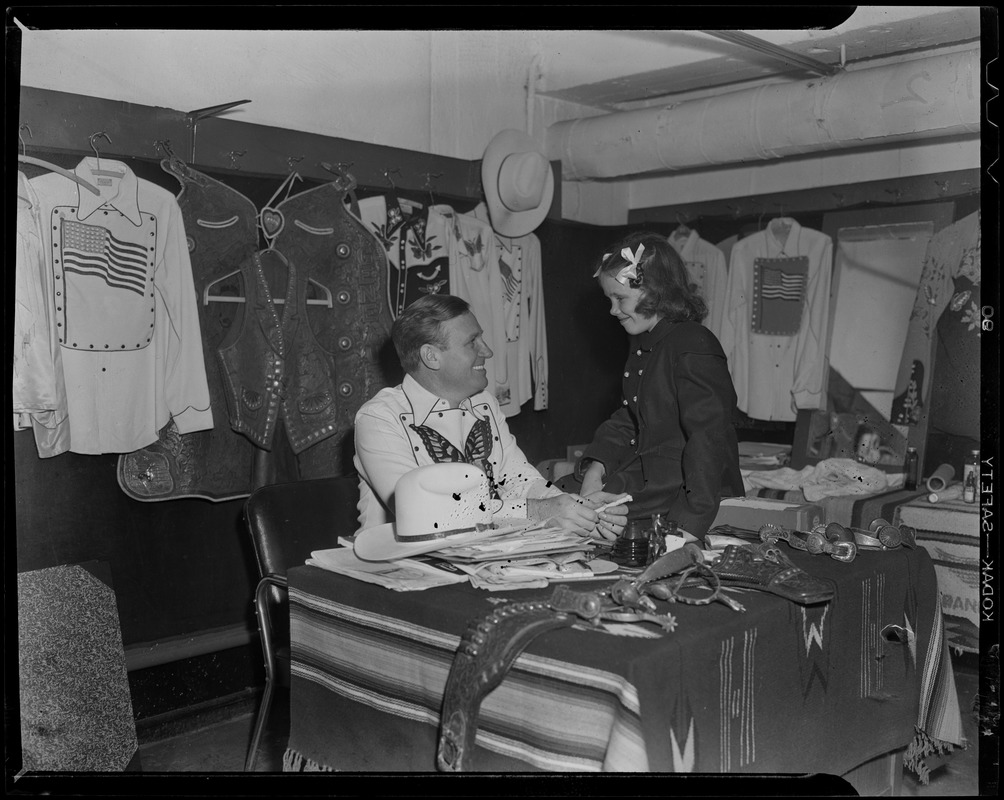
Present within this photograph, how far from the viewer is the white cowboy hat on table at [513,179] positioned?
18.5 ft

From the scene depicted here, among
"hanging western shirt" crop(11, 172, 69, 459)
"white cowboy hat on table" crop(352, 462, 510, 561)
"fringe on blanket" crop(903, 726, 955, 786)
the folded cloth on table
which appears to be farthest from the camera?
the folded cloth on table

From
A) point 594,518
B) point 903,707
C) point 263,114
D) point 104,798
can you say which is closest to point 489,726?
point 594,518

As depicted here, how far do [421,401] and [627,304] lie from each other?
0.82 m

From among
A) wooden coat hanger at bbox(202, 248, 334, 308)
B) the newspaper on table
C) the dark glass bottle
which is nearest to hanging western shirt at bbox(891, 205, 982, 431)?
the dark glass bottle

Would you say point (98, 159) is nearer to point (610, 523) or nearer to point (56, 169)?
point (56, 169)

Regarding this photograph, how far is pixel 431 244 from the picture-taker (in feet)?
18.0

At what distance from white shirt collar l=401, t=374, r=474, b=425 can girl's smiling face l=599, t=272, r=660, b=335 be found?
704 millimetres

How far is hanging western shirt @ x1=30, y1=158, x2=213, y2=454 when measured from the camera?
13.0 feet

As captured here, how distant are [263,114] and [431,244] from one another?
1.14 m

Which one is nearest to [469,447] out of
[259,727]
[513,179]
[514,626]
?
[259,727]

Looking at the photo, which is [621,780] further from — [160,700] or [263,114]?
[263,114]

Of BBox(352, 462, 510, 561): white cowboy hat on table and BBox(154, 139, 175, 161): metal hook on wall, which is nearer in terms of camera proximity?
BBox(352, 462, 510, 561): white cowboy hat on table

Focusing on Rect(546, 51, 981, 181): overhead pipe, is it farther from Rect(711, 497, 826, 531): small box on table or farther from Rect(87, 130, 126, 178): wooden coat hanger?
Rect(87, 130, 126, 178): wooden coat hanger

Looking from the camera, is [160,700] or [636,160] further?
[636,160]
